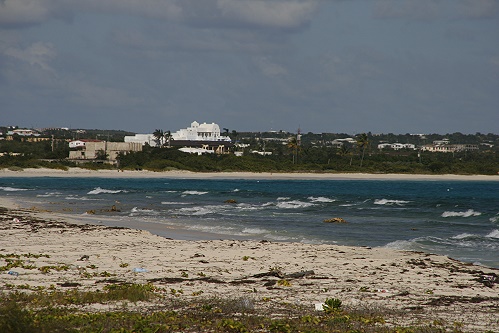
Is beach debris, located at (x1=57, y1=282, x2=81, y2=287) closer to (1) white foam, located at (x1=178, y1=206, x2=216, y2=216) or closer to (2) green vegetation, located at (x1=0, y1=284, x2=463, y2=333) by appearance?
(2) green vegetation, located at (x1=0, y1=284, x2=463, y2=333)

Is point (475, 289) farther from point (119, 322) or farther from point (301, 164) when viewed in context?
point (301, 164)

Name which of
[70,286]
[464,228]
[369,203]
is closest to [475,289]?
[70,286]

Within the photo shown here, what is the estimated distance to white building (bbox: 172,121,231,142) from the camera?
164375 millimetres

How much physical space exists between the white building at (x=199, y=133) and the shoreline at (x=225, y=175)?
141 ft

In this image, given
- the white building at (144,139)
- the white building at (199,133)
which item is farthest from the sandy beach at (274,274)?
the white building at (144,139)

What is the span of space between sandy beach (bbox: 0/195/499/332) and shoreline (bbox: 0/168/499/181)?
8773 centimetres

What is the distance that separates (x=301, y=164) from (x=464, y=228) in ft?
329

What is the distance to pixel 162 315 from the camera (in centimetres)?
1119

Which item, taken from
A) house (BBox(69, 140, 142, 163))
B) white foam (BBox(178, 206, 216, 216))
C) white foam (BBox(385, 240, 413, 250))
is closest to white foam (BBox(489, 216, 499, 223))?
white foam (BBox(385, 240, 413, 250))

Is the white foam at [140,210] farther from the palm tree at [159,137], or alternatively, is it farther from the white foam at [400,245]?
the palm tree at [159,137]

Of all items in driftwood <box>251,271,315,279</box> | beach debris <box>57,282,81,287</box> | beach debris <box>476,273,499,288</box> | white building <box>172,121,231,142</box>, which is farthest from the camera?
white building <box>172,121,231,142</box>

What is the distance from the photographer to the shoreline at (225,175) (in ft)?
361

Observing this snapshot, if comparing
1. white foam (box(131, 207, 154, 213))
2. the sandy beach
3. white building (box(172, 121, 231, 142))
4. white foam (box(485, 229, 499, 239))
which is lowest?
white foam (box(131, 207, 154, 213))

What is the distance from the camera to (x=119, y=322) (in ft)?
34.5
